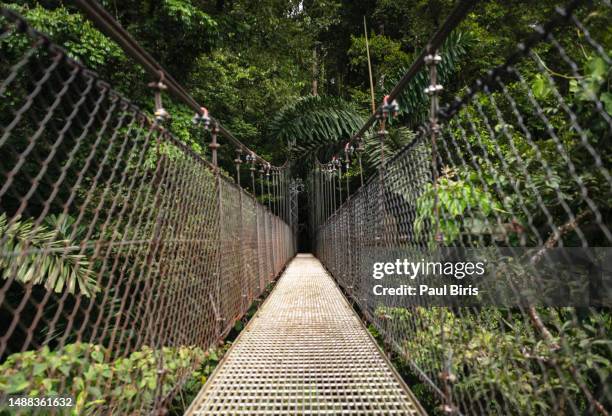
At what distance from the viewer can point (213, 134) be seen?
1.71 meters

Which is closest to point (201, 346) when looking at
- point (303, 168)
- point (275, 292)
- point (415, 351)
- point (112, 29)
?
point (415, 351)

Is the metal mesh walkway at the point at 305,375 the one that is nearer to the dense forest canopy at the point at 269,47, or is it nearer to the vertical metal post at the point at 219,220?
the vertical metal post at the point at 219,220

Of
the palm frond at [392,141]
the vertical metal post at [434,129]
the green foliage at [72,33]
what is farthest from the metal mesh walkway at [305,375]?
the green foliage at [72,33]

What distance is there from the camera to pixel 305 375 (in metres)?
1.35

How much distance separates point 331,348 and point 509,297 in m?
0.81

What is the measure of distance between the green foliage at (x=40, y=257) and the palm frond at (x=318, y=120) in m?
5.80

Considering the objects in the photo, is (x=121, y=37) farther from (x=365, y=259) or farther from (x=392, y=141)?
(x=392, y=141)

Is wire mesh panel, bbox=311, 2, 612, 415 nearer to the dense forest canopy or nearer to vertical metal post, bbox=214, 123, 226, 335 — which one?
vertical metal post, bbox=214, 123, 226, 335

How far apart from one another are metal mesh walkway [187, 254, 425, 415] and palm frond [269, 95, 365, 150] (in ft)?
18.4

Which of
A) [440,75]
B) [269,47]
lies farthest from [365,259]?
[269,47]

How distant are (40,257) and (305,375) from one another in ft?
3.39

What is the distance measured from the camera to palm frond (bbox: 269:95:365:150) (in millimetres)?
7102

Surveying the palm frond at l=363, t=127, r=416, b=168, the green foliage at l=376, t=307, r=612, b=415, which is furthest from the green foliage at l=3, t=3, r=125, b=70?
the green foliage at l=376, t=307, r=612, b=415

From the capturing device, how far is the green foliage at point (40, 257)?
2.21 ft
